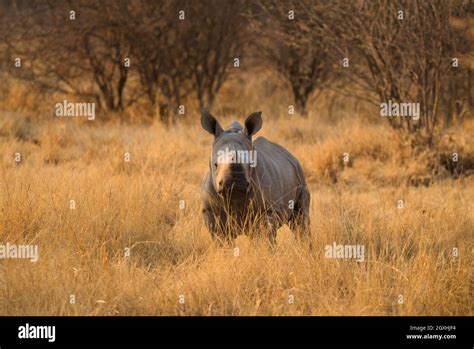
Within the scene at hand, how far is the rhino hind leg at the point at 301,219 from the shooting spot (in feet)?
21.2

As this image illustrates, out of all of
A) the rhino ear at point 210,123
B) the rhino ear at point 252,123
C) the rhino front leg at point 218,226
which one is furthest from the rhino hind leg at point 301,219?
the rhino ear at point 210,123

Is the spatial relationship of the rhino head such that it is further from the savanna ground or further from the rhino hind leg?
the rhino hind leg

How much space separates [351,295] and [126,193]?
2847mm

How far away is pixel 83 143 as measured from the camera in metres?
11.8

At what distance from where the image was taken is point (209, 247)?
5969mm

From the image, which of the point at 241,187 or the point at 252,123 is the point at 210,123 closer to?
the point at 252,123

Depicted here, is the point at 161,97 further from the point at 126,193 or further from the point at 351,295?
the point at 351,295

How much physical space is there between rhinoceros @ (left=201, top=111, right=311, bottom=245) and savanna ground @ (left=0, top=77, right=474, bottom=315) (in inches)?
7.2

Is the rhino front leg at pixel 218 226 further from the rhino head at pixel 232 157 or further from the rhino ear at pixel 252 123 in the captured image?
the rhino ear at pixel 252 123

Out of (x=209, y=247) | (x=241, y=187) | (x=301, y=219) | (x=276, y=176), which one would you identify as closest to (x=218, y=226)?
(x=209, y=247)

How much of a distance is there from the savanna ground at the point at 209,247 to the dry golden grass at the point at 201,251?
0.01m

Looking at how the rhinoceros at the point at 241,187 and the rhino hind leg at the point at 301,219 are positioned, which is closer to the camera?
the rhinoceros at the point at 241,187

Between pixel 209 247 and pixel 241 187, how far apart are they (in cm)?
78
